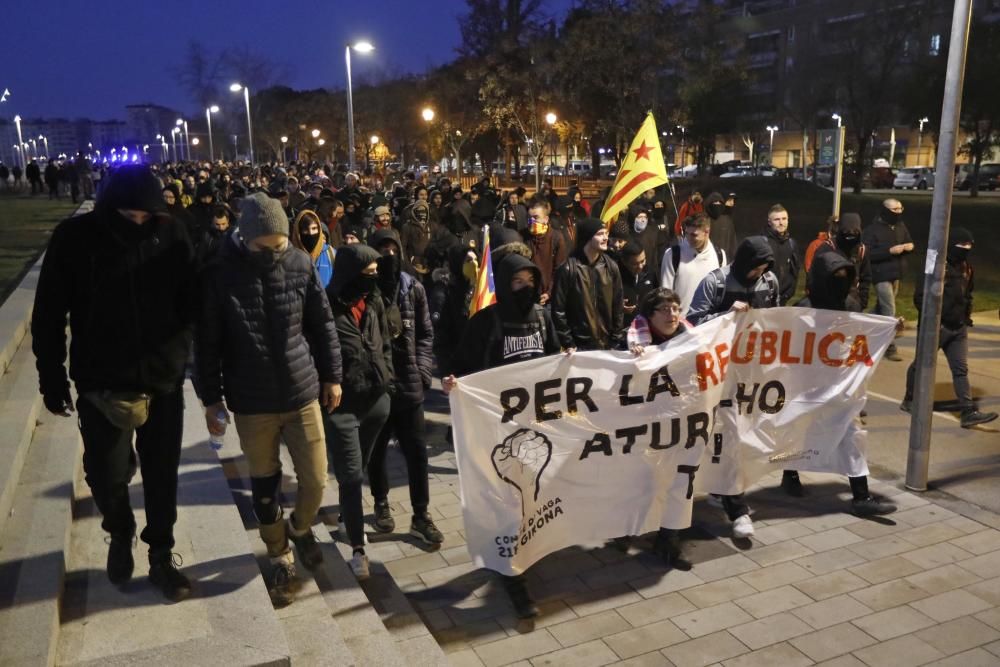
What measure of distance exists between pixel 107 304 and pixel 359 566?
6.83ft

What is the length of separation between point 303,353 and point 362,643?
1.38 m

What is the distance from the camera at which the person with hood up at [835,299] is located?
588 cm

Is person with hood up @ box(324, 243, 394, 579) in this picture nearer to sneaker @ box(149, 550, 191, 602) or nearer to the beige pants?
the beige pants

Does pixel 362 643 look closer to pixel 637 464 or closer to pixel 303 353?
pixel 303 353

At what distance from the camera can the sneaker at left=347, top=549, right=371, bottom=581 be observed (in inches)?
192

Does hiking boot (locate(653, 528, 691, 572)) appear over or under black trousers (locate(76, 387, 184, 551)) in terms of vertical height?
under

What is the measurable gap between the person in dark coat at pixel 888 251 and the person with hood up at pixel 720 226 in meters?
2.00

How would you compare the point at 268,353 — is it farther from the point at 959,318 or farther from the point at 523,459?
the point at 959,318

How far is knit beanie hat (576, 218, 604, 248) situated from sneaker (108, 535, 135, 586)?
3.81m

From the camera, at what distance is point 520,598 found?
15.2ft

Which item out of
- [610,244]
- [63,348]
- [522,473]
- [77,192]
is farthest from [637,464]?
[77,192]

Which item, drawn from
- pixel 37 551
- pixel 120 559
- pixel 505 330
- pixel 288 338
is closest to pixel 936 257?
pixel 505 330

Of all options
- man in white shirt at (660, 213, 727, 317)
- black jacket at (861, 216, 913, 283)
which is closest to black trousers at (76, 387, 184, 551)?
man in white shirt at (660, 213, 727, 317)

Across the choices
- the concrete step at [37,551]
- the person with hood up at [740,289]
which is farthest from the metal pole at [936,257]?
the concrete step at [37,551]
